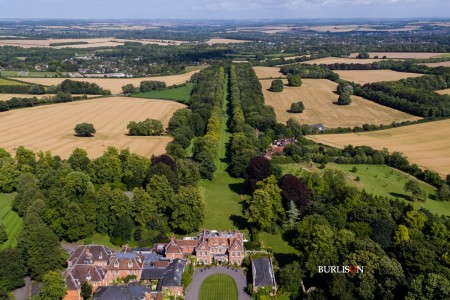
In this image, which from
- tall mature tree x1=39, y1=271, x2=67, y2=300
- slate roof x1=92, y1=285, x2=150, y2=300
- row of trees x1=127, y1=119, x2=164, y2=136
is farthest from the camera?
row of trees x1=127, y1=119, x2=164, y2=136

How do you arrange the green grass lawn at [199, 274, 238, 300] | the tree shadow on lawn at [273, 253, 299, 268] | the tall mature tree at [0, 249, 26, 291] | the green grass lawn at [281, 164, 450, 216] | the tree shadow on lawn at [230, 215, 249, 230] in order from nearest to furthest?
the tall mature tree at [0, 249, 26, 291], the green grass lawn at [199, 274, 238, 300], the tree shadow on lawn at [273, 253, 299, 268], the tree shadow on lawn at [230, 215, 249, 230], the green grass lawn at [281, 164, 450, 216]

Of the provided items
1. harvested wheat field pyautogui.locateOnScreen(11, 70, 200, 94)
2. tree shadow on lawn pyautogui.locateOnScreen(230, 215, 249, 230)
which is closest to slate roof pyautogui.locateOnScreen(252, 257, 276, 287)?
tree shadow on lawn pyautogui.locateOnScreen(230, 215, 249, 230)

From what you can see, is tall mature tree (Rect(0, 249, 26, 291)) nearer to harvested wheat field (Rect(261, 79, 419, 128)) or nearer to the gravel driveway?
the gravel driveway

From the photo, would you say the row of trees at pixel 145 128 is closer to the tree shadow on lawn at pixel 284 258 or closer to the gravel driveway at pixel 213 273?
the gravel driveway at pixel 213 273

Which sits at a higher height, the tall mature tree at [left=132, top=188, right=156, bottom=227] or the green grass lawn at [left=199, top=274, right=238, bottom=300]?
the tall mature tree at [left=132, top=188, right=156, bottom=227]

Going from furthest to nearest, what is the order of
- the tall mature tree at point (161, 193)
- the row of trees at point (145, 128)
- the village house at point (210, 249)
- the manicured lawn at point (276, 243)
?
the row of trees at point (145, 128) < the tall mature tree at point (161, 193) < the manicured lawn at point (276, 243) < the village house at point (210, 249)

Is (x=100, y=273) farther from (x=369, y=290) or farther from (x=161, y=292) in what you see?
(x=369, y=290)

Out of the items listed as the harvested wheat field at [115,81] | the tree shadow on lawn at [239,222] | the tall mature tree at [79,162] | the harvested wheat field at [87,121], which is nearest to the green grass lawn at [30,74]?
the harvested wheat field at [115,81]
